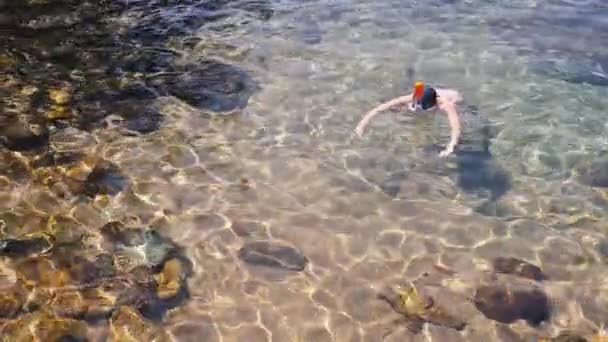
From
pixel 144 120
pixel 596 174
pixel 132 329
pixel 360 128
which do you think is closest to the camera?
pixel 132 329

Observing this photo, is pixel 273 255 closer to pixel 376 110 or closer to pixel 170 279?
pixel 170 279

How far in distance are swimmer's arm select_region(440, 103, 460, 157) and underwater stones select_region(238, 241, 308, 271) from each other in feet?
9.77

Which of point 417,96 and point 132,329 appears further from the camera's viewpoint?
point 417,96

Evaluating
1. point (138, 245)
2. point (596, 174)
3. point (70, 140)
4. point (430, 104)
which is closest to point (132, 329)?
point (138, 245)

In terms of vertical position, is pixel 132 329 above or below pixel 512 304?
above

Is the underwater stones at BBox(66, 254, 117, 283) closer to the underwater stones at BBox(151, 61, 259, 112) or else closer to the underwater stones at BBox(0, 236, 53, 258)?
the underwater stones at BBox(0, 236, 53, 258)

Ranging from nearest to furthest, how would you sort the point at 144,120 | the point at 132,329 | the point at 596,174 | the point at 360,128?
the point at 132,329, the point at 596,174, the point at 360,128, the point at 144,120

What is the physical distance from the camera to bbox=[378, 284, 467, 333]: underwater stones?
22.1 ft

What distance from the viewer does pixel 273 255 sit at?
750cm

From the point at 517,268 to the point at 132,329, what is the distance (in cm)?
443

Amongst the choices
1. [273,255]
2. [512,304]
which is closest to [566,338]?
[512,304]

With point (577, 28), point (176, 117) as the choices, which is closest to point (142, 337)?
point (176, 117)

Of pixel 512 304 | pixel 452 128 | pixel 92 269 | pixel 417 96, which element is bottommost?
pixel 512 304

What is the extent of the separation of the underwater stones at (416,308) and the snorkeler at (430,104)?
110 inches
